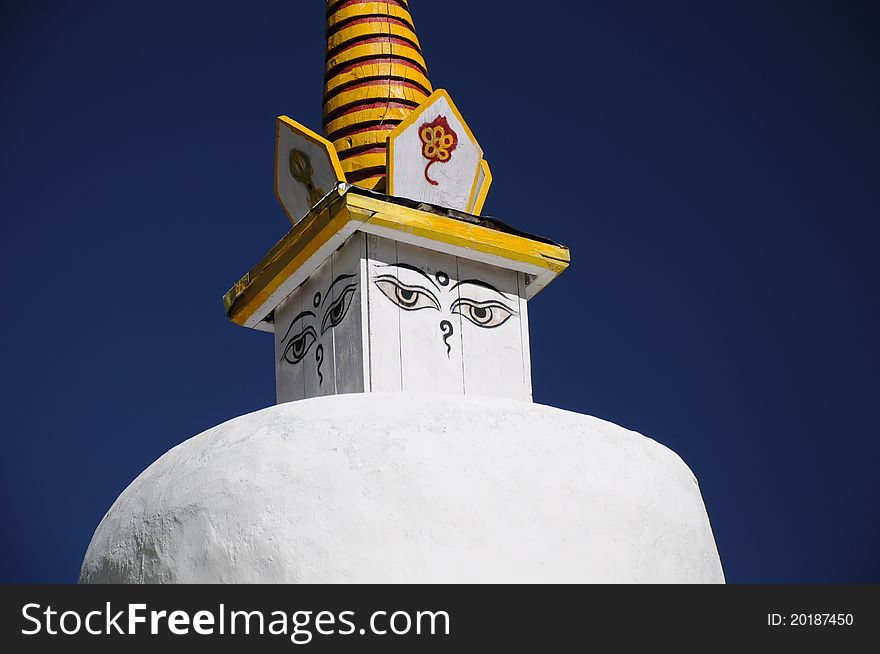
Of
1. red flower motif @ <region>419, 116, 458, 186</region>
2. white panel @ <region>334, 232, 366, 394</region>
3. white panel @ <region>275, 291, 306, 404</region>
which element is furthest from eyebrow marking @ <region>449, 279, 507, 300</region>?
white panel @ <region>275, 291, 306, 404</region>

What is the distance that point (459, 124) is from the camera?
16.0ft

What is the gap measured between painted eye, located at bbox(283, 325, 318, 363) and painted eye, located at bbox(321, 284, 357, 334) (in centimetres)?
10

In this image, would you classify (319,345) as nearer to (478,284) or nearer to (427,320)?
(427,320)

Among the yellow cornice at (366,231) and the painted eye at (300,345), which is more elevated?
the yellow cornice at (366,231)

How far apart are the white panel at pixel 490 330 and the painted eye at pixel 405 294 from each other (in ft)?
0.44

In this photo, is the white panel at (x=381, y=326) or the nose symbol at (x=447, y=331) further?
the nose symbol at (x=447, y=331)

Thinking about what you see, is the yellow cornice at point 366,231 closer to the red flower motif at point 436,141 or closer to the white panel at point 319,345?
the white panel at point 319,345

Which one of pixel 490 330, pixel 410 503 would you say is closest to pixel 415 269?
pixel 490 330

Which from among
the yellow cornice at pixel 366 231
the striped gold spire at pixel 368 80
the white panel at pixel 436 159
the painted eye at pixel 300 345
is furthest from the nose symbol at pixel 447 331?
the striped gold spire at pixel 368 80

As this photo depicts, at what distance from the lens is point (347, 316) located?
4.34 metres

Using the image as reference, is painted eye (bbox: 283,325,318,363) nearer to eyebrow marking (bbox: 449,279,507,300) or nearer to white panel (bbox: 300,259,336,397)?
white panel (bbox: 300,259,336,397)

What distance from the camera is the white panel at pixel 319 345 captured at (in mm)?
4426

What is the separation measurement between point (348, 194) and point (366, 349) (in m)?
0.58

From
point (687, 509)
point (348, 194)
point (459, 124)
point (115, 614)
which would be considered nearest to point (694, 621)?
point (687, 509)
